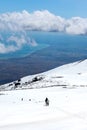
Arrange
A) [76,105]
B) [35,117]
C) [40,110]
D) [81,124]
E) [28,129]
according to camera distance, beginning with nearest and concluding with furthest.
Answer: [28,129]
[81,124]
[35,117]
[40,110]
[76,105]

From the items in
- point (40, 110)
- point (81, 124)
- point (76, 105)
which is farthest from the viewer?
point (76, 105)

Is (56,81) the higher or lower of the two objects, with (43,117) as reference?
higher

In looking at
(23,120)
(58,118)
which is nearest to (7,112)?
(23,120)

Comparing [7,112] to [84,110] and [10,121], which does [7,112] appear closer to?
[10,121]

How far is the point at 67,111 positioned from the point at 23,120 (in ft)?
21.1

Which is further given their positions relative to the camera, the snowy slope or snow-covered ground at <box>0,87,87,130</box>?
the snowy slope

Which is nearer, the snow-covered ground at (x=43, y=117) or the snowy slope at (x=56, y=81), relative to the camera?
the snow-covered ground at (x=43, y=117)

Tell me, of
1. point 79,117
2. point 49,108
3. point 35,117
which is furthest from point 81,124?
point 49,108

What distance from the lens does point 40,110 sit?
109 ft

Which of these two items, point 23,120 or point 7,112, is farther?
point 7,112

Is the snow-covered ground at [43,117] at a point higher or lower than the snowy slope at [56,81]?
lower

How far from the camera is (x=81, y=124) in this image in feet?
92.5

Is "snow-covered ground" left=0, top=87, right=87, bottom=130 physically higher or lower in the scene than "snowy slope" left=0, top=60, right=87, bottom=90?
lower

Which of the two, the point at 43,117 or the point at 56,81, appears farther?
the point at 56,81
